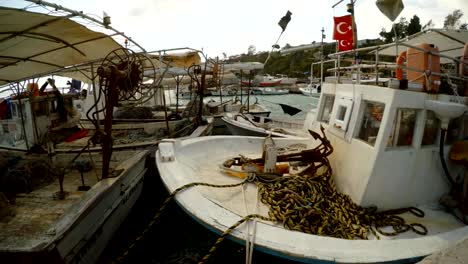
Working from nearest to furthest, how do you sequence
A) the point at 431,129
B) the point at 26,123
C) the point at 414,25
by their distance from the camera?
the point at 431,129 < the point at 26,123 < the point at 414,25

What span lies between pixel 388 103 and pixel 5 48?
8131mm

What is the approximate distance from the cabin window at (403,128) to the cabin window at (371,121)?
22 centimetres

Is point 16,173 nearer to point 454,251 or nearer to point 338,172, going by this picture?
point 338,172

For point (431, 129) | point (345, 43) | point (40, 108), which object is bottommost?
point (431, 129)

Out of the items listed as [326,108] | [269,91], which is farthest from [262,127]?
[269,91]

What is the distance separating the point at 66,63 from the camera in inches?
362

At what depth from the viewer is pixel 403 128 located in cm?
419

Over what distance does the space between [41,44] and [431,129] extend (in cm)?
860

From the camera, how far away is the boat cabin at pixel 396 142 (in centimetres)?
398

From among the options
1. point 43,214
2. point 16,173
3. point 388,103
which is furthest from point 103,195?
point 388,103

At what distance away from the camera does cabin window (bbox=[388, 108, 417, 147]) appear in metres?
4.09

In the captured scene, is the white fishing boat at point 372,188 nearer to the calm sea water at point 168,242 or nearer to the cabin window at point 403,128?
the cabin window at point 403,128

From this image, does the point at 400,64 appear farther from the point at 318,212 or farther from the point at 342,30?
the point at 342,30

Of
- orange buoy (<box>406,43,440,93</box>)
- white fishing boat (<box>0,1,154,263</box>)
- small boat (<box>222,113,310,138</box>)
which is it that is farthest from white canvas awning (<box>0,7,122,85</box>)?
orange buoy (<box>406,43,440,93</box>)
